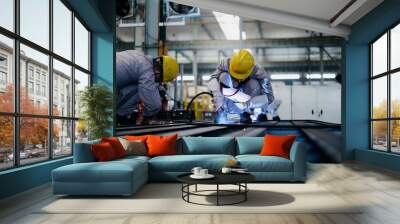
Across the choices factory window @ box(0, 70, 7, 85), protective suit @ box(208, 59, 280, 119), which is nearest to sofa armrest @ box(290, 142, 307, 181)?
protective suit @ box(208, 59, 280, 119)

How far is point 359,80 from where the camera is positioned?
8250 mm

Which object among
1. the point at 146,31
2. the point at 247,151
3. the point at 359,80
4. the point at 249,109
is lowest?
the point at 247,151

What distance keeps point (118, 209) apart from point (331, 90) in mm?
8307

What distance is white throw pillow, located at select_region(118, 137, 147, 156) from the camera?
18.1ft

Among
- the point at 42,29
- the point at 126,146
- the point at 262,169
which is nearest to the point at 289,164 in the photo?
the point at 262,169

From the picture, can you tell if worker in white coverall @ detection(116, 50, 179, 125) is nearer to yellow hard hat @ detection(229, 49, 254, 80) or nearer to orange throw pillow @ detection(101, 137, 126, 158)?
yellow hard hat @ detection(229, 49, 254, 80)

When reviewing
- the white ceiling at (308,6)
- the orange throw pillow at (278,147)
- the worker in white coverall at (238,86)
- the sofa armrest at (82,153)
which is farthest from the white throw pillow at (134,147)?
the white ceiling at (308,6)

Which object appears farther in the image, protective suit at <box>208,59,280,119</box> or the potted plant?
protective suit at <box>208,59,280,119</box>

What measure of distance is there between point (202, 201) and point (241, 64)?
4741mm

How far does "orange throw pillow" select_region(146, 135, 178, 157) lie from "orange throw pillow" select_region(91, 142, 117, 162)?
2.52ft

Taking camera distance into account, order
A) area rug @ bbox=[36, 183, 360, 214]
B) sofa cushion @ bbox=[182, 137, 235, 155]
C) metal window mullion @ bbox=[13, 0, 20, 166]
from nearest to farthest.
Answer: area rug @ bbox=[36, 183, 360, 214]
metal window mullion @ bbox=[13, 0, 20, 166]
sofa cushion @ bbox=[182, 137, 235, 155]

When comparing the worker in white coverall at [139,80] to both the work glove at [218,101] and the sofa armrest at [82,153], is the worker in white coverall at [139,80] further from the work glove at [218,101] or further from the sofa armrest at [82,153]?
the sofa armrest at [82,153]

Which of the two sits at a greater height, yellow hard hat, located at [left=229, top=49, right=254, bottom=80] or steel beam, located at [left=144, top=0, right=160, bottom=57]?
steel beam, located at [left=144, top=0, right=160, bottom=57]

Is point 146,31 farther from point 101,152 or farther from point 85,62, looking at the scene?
point 101,152
